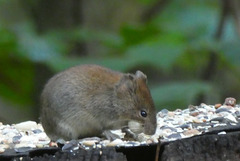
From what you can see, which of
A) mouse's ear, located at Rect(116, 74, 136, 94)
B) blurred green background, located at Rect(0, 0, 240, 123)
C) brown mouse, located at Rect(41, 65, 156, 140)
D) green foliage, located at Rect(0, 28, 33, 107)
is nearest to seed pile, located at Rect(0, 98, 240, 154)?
brown mouse, located at Rect(41, 65, 156, 140)

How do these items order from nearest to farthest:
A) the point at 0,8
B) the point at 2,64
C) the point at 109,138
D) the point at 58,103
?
the point at 109,138, the point at 58,103, the point at 2,64, the point at 0,8

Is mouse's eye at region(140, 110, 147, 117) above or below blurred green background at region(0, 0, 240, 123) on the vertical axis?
below

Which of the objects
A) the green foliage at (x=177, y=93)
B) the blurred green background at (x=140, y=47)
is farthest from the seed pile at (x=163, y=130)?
the blurred green background at (x=140, y=47)

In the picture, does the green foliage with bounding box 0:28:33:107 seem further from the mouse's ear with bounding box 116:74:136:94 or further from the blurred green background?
the mouse's ear with bounding box 116:74:136:94

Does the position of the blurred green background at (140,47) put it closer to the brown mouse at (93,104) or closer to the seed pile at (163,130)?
the seed pile at (163,130)

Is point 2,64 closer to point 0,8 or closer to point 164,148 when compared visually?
point 0,8

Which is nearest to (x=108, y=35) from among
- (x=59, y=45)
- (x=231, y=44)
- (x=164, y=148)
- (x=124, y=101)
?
(x=59, y=45)
